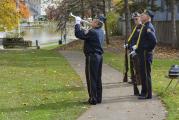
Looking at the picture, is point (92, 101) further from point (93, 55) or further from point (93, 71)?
point (93, 55)

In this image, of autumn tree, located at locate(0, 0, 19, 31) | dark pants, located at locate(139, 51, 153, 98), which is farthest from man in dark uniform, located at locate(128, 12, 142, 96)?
autumn tree, located at locate(0, 0, 19, 31)

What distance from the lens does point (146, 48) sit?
1201 cm

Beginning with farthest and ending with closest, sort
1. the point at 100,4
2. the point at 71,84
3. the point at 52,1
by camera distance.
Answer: the point at 52,1, the point at 100,4, the point at 71,84

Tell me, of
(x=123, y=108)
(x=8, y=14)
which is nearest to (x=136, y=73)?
(x=123, y=108)

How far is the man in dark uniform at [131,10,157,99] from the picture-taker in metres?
11.9

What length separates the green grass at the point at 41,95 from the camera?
10359 mm

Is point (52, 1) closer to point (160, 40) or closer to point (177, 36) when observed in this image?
point (160, 40)

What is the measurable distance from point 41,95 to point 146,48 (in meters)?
2.80

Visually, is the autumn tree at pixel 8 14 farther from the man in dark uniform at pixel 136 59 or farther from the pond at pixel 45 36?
the man in dark uniform at pixel 136 59

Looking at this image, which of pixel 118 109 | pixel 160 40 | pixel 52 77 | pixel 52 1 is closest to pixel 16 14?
pixel 160 40

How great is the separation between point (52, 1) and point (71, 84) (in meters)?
46.2

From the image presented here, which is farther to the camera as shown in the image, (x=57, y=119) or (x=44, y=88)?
(x=44, y=88)

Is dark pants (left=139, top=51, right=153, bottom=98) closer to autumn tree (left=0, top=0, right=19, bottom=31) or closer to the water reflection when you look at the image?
autumn tree (left=0, top=0, right=19, bottom=31)

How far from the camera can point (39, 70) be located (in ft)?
65.5
